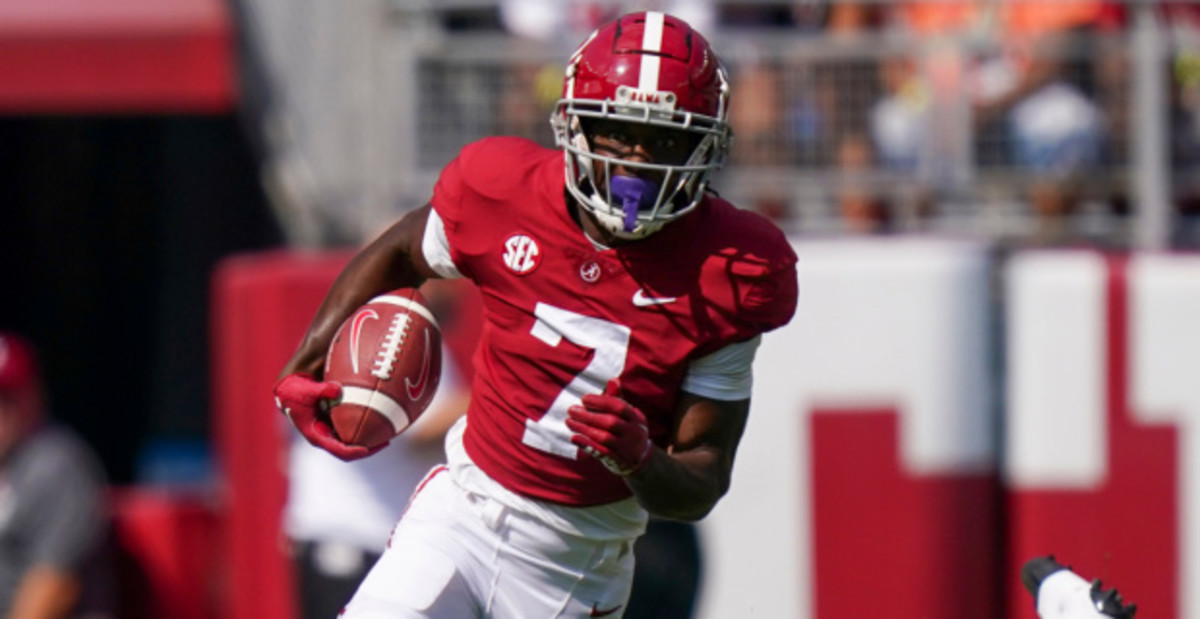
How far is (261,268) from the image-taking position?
5.92 meters

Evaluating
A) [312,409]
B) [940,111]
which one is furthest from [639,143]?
[940,111]

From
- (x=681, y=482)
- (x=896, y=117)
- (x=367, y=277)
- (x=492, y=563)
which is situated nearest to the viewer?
(x=681, y=482)

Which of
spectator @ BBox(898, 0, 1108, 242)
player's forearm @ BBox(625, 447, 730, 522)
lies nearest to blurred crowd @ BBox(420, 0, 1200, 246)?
spectator @ BBox(898, 0, 1108, 242)

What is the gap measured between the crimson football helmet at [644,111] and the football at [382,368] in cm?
48

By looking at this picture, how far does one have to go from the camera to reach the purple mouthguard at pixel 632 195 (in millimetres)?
3164

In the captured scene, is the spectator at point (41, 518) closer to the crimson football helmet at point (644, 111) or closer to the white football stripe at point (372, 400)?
the white football stripe at point (372, 400)

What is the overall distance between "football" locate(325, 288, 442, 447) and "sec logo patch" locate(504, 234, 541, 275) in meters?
0.28

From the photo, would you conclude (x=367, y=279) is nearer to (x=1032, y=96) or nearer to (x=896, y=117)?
(x=896, y=117)

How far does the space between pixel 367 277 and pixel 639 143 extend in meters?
→ 0.68

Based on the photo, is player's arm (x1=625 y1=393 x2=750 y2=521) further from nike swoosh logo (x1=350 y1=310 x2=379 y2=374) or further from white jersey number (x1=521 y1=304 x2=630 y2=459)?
nike swoosh logo (x1=350 y1=310 x2=379 y2=374)

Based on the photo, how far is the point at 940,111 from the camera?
6.16m

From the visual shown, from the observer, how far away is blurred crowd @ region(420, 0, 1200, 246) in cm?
614

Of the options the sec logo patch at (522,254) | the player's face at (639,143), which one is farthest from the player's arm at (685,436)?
the player's face at (639,143)

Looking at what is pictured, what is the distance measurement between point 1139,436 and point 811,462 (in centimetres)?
99
